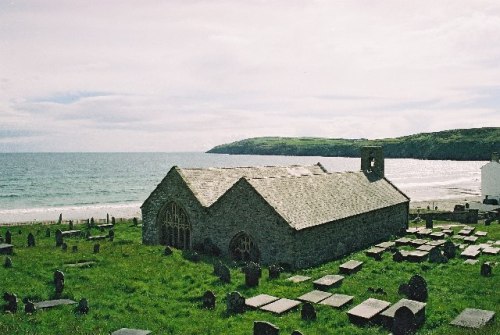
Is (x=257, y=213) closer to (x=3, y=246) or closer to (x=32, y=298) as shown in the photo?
(x=32, y=298)

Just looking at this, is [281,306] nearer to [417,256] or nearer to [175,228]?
[417,256]

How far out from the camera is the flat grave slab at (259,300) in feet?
56.6

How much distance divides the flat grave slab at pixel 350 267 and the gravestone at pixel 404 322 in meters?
8.03

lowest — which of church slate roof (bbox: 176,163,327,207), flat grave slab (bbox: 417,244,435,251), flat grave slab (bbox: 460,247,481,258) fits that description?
flat grave slab (bbox: 460,247,481,258)

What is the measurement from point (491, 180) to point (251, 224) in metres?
46.7

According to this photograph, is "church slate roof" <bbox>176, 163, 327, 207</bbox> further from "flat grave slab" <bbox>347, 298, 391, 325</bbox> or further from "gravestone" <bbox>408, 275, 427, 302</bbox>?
"flat grave slab" <bbox>347, 298, 391, 325</bbox>

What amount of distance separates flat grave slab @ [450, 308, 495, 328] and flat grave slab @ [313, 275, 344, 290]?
18.3 ft

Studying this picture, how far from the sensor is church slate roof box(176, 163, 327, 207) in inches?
1169

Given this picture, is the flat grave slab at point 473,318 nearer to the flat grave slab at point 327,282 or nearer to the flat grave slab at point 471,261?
the flat grave slab at point 327,282

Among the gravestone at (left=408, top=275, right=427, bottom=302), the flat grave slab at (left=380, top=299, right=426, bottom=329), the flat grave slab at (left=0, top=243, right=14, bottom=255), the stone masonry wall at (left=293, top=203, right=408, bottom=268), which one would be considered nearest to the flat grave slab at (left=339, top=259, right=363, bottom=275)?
the stone masonry wall at (left=293, top=203, right=408, bottom=268)

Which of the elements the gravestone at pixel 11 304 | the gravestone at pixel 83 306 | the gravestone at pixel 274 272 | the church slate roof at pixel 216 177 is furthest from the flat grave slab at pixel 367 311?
the church slate roof at pixel 216 177

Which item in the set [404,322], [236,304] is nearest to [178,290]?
[236,304]

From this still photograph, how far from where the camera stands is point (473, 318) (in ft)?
49.8

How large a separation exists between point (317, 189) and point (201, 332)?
16.6 meters
